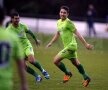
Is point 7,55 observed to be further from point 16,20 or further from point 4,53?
point 16,20

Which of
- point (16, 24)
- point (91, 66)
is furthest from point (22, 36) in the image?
point (91, 66)

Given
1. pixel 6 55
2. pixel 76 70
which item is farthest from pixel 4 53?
pixel 76 70

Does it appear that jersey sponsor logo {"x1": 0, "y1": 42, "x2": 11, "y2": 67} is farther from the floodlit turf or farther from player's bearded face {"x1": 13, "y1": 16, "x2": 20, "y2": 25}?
player's bearded face {"x1": 13, "y1": 16, "x2": 20, "y2": 25}

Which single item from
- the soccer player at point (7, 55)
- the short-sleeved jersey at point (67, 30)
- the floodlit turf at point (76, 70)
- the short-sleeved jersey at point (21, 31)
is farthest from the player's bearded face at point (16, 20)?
the soccer player at point (7, 55)

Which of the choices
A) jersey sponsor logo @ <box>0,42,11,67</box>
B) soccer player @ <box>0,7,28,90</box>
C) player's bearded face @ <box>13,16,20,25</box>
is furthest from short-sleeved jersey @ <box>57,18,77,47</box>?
jersey sponsor logo @ <box>0,42,11,67</box>

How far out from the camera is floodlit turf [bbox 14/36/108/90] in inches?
581

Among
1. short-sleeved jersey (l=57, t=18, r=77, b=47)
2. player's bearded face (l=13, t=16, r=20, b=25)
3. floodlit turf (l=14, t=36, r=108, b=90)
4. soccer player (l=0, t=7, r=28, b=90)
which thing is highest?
soccer player (l=0, t=7, r=28, b=90)

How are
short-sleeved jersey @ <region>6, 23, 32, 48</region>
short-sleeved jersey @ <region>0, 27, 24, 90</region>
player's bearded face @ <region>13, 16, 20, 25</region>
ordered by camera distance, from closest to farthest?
1. short-sleeved jersey @ <region>0, 27, 24, 90</region>
2. player's bearded face @ <region>13, 16, 20, 25</region>
3. short-sleeved jersey @ <region>6, 23, 32, 48</region>

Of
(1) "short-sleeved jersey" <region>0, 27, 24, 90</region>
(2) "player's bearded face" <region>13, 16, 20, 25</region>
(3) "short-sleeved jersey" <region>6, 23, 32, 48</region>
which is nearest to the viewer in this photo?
(1) "short-sleeved jersey" <region>0, 27, 24, 90</region>

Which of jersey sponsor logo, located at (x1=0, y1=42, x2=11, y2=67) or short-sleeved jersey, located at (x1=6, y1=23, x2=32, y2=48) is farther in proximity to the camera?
short-sleeved jersey, located at (x1=6, y1=23, x2=32, y2=48)

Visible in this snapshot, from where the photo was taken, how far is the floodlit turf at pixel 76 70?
1475cm

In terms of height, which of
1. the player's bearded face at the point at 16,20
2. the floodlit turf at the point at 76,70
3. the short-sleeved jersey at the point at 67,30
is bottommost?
the floodlit turf at the point at 76,70

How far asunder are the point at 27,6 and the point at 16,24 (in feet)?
118

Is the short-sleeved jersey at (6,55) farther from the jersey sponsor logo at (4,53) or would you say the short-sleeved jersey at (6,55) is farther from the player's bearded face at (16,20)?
the player's bearded face at (16,20)
